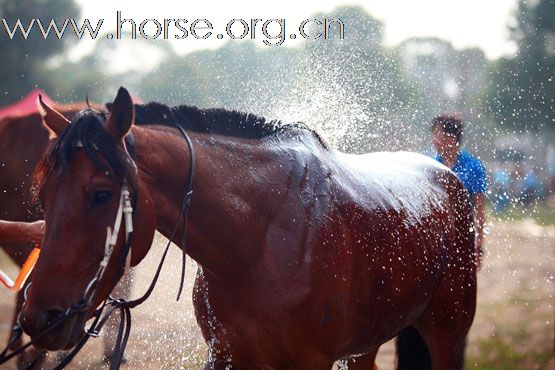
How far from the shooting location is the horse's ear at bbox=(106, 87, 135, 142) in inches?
99.5

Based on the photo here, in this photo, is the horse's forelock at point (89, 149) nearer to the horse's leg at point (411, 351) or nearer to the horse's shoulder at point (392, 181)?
the horse's shoulder at point (392, 181)

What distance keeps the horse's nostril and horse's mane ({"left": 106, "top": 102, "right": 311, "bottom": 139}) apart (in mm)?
814

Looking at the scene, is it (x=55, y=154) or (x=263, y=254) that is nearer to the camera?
(x=55, y=154)

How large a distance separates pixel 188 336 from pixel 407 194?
2.33m

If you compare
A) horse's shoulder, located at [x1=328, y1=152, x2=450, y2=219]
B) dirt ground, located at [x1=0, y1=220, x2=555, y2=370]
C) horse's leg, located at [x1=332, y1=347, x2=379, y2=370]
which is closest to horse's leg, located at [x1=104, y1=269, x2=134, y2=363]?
dirt ground, located at [x1=0, y1=220, x2=555, y2=370]

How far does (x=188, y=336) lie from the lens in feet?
18.1

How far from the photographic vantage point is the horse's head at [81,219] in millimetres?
2438

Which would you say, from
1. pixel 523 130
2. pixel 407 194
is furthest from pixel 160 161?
pixel 523 130

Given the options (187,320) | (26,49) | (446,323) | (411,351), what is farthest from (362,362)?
(26,49)

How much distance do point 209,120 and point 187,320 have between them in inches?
107

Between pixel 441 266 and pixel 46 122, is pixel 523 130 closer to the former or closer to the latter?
pixel 441 266

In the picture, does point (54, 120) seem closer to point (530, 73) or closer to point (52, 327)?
point (52, 327)

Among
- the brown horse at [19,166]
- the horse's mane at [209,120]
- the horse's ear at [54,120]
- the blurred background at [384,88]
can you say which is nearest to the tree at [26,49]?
the blurred background at [384,88]

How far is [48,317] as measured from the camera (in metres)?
2.43
